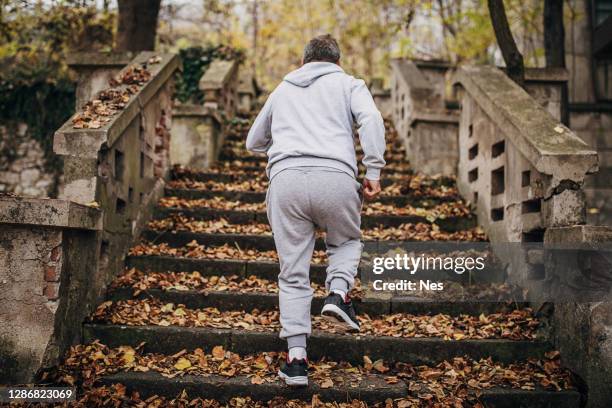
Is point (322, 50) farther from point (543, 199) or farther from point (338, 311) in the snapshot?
point (543, 199)

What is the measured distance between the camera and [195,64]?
10.7 meters

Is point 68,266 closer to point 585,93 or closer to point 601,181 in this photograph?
point 601,181

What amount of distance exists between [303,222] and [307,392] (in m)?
0.99

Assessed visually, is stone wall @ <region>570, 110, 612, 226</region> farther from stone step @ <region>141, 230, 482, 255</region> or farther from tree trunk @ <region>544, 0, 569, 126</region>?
stone step @ <region>141, 230, 482, 255</region>

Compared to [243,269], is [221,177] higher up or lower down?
higher up

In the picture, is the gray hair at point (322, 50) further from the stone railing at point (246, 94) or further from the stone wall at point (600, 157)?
the stone railing at point (246, 94)

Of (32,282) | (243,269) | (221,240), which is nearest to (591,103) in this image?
(221,240)

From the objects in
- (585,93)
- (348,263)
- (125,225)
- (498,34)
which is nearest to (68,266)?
(125,225)

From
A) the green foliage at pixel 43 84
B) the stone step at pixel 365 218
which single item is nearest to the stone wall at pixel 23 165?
the green foliage at pixel 43 84

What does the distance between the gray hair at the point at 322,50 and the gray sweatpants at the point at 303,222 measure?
773 millimetres

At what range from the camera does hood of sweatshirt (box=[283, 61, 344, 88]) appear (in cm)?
327

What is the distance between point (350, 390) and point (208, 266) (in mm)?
1762

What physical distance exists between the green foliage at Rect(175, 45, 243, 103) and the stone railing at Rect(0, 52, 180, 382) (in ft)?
16.4

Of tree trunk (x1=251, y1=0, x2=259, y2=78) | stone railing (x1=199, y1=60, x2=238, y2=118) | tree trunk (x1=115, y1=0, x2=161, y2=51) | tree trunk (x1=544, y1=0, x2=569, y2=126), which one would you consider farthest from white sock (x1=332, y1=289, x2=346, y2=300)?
tree trunk (x1=251, y1=0, x2=259, y2=78)
